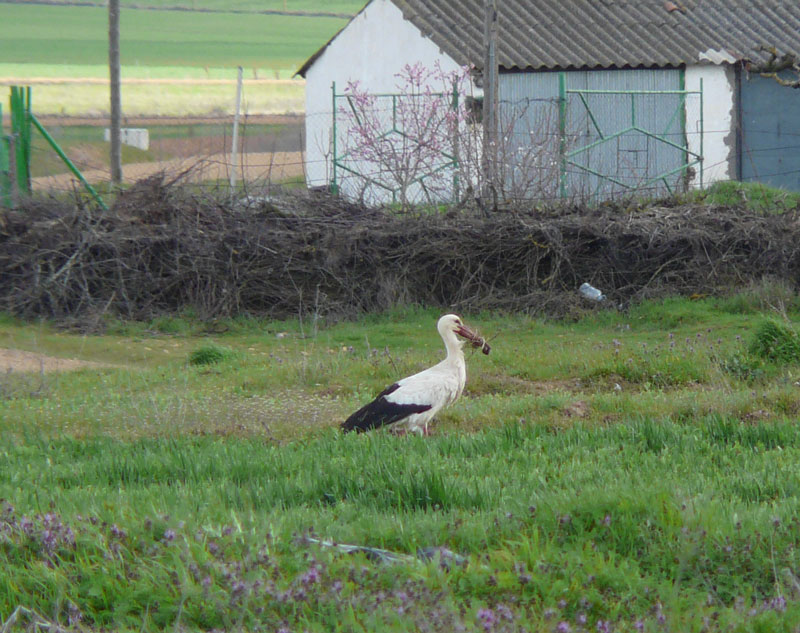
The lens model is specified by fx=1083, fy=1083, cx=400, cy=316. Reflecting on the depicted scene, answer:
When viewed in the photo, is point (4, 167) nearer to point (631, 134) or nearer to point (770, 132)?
point (631, 134)

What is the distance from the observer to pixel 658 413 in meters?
8.00

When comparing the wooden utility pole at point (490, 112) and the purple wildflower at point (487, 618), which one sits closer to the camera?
the purple wildflower at point (487, 618)

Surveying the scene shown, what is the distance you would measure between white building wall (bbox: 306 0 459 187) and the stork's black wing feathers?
15217 mm

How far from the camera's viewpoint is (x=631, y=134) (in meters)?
21.6

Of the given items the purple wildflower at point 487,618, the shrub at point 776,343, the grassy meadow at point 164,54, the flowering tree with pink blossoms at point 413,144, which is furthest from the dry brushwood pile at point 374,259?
the grassy meadow at point 164,54

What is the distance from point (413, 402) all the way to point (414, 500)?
7.15ft

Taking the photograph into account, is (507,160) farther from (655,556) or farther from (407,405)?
(655,556)

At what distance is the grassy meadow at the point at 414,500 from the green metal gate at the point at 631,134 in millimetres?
10183

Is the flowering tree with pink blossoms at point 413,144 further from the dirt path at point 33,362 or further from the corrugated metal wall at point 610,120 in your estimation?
the dirt path at point 33,362

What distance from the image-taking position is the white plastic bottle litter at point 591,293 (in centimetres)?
1412

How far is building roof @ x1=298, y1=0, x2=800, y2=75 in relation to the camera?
22.8 meters

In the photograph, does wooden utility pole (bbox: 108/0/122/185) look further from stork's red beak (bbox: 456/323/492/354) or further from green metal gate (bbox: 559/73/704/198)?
stork's red beak (bbox: 456/323/492/354)

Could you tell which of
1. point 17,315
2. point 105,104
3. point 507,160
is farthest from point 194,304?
point 105,104

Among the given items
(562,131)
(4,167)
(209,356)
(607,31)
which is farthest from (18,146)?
(607,31)
